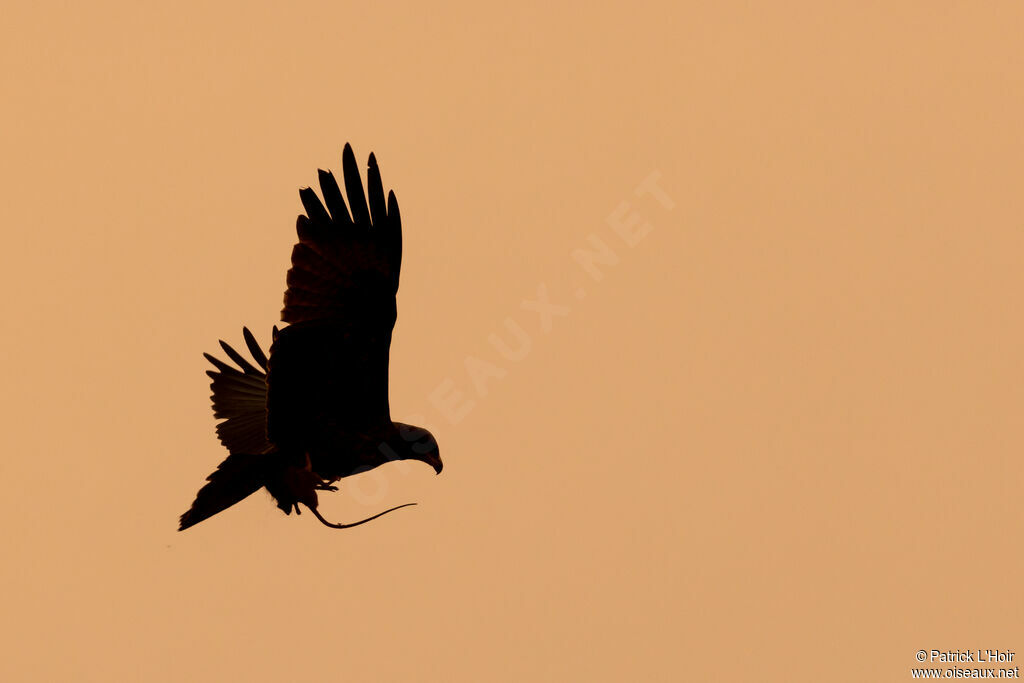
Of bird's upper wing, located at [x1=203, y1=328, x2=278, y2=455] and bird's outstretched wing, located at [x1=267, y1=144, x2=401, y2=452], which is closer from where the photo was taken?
bird's outstretched wing, located at [x1=267, y1=144, x2=401, y2=452]

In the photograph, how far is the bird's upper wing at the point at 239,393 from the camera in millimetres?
9828

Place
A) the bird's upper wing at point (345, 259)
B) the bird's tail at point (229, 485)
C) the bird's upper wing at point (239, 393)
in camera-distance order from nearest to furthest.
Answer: the bird's upper wing at point (345, 259)
the bird's tail at point (229, 485)
the bird's upper wing at point (239, 393)

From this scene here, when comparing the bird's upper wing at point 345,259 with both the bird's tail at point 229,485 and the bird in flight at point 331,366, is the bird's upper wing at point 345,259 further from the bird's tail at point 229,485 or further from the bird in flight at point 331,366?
the bird's tail at point 229,485

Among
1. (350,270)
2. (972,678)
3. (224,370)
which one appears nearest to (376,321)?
(350,270)

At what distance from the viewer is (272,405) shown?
27.3ft

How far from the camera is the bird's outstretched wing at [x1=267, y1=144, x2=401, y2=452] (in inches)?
315

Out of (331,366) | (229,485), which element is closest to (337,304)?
(331,366)

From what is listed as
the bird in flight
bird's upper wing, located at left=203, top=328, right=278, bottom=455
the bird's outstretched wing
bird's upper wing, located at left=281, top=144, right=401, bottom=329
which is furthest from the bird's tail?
bird's upper wing, located at left=281, top=144, right=401, bottom=329

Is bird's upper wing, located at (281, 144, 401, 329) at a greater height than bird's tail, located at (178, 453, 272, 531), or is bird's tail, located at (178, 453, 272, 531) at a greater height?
bird's upper wing, located at (281, 144, 401, 329)

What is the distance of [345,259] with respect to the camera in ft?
26.5

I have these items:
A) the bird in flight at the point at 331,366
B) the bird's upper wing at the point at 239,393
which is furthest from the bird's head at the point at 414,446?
the bird's upper wing at the point at 239,393

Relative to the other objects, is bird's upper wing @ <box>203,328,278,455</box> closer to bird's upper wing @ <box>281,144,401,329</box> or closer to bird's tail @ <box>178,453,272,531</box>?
bird's tail @ <box>178,453,272,531</box>

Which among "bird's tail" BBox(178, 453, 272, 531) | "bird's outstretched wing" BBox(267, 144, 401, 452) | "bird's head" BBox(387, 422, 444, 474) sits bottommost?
"bird's head" BBox(387, 422, 444, 474)

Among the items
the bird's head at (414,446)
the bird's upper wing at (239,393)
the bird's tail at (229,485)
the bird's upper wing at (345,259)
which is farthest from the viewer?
the bird's upper wing at (239,393)
